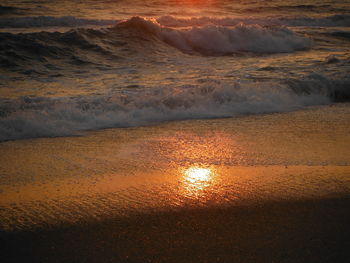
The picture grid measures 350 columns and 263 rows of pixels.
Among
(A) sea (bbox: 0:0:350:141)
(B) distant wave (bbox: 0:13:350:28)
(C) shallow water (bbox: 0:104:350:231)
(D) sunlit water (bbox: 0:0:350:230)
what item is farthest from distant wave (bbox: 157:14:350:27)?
(C) shallow water (bbox: 0:104:350:231)

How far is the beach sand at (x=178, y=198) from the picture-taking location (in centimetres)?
252

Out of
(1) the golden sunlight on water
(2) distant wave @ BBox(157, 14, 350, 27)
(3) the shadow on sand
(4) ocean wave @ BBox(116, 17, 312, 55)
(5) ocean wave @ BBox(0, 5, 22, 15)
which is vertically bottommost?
(2) distant wave @ BBox(157, 14, 350, 27)

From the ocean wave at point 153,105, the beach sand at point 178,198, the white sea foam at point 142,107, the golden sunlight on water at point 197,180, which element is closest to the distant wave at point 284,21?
the ocean wave at point 153,105

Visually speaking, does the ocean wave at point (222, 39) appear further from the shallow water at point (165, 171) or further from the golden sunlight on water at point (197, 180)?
the golden sunlight on water at point (197, 180)

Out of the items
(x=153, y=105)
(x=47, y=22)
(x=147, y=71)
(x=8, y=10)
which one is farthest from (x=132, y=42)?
(x=8, y=10)

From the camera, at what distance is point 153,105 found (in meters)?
6.30

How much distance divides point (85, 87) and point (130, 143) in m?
3.25

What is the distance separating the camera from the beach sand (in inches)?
99.1

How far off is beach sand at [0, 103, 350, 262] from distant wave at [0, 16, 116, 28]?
43.5ft

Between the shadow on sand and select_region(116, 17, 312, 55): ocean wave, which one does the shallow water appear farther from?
select_region(116, 17, 312, 55): ocean wave

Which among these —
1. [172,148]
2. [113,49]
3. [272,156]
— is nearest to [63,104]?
[172,148]

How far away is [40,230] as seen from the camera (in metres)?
2.73

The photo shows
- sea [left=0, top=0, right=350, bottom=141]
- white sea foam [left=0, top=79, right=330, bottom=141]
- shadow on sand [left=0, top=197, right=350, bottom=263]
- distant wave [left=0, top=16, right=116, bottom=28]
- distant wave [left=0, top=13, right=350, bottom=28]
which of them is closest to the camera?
shadow on sand [left=0, top=197, right=350, bottom=263]

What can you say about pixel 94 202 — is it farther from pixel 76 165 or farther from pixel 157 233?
pixel 76 165
